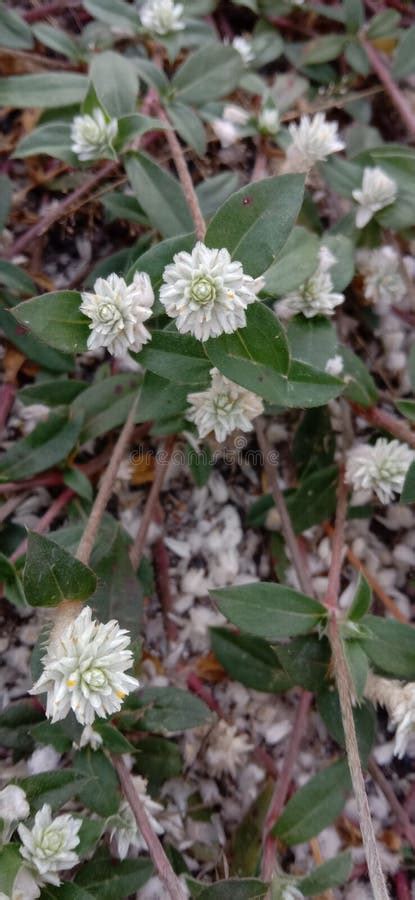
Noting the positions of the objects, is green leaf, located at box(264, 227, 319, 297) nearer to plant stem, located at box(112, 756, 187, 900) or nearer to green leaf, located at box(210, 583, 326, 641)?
green leaf, located at box(210, 583, 326, 641)

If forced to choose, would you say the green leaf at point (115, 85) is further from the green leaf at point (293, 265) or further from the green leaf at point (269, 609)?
the green leaf at point (269, 609)

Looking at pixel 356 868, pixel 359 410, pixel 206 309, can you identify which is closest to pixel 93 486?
pixel 359 410

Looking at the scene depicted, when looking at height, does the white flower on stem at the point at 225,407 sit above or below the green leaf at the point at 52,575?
above

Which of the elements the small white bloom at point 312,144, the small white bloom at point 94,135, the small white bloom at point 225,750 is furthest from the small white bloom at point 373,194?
the small white bloom at point 225,750

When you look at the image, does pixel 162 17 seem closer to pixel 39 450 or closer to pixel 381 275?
pixel 381 275

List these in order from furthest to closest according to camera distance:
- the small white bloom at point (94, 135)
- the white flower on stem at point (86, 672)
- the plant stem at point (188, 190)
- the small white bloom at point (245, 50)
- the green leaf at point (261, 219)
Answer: the small white bloom at point (245, 50)
the small white bloom at point (94, 135)
the plant stem at point (188, 190)
the green leaf at point (261, 219)
the white flower on stem at point (86, 672)

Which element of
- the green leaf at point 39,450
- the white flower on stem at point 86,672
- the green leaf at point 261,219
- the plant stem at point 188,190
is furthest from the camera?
the green leaf at point 39,450
